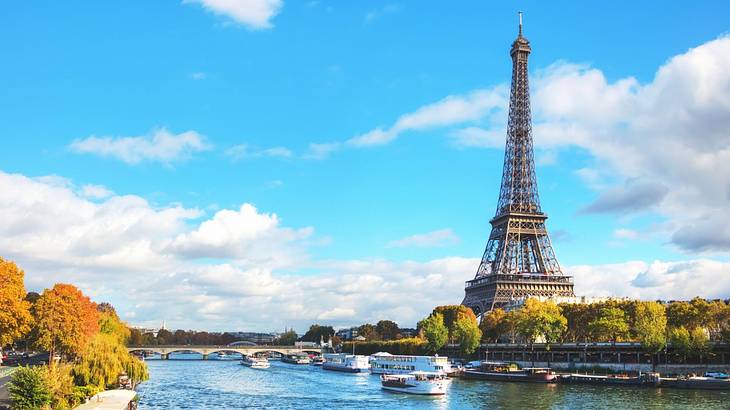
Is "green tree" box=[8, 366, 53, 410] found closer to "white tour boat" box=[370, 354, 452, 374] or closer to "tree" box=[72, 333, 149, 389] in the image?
"tree" box=[72, 333, 149, 389]

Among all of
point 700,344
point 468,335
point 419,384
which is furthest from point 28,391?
point 468,335

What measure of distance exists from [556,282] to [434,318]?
2612 cm

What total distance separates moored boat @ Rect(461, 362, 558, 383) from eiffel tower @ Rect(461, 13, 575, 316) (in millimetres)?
34282

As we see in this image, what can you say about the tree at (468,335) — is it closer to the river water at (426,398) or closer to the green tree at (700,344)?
the river water at (426,398)

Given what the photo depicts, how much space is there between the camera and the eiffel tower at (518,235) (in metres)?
149

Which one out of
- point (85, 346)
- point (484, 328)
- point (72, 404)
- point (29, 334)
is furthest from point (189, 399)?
point (484, 328)

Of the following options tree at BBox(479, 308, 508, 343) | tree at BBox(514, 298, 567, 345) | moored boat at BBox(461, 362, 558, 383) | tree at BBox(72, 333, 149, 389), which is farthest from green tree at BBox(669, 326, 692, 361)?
tree at BBox(72, 333, 149, 389)

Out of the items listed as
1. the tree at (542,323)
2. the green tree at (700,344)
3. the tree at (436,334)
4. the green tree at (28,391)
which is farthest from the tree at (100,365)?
the tree at (436,334)

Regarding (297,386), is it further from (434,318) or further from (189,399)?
(434,318)

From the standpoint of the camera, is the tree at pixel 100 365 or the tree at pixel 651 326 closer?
the tree at pixel 100 365

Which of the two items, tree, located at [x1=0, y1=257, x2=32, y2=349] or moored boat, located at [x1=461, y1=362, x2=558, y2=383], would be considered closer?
tree, located at [x1=0, y1=257, x2=32, y2=349]

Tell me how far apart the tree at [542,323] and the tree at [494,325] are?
12.5m

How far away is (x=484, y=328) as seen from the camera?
463 feet

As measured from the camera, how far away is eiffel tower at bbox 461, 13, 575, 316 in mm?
148750
